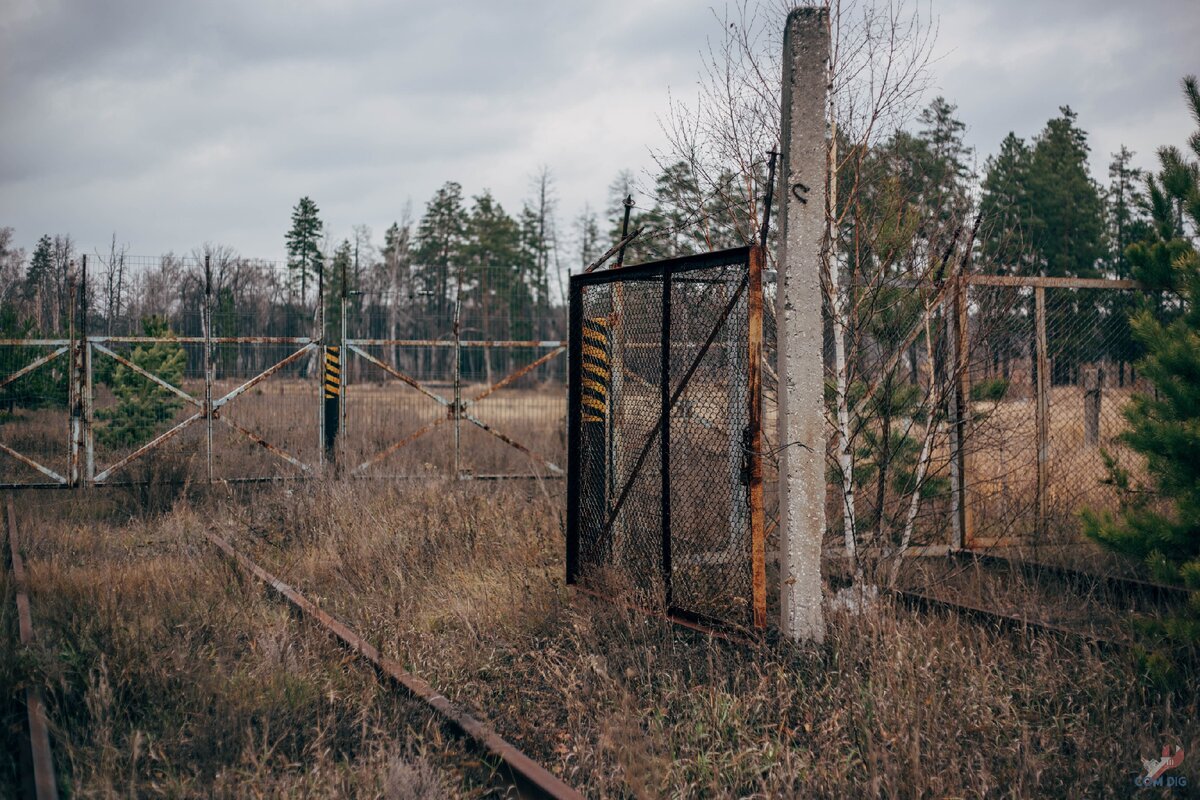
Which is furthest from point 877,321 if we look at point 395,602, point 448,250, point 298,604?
point 448,250

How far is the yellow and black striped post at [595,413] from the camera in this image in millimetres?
6922

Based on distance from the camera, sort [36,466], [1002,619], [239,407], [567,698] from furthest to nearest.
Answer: [239,407]
[36,466]
[1002,619]
[567,698]

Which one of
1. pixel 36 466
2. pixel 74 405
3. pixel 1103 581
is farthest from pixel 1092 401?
pixel 36 466

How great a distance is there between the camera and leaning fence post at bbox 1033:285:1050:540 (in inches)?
333

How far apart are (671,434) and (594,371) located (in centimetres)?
114

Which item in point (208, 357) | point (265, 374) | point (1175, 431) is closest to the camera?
point (1175, 431)

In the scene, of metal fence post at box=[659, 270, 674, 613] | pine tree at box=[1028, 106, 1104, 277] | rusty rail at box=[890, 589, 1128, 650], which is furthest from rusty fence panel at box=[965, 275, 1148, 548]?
pine tree at box=[1028, 106, 1104, 277]

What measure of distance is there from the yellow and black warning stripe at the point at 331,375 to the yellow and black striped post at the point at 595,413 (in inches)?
243

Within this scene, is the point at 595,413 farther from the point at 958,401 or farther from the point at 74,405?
the point at 74,405

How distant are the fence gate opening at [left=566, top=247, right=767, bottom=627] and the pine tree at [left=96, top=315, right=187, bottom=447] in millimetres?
9339

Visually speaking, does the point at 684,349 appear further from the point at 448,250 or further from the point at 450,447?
the point at 448,250

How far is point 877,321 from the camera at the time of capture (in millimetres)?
7086

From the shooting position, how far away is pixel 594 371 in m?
7.05

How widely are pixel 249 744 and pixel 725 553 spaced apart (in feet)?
10.6
